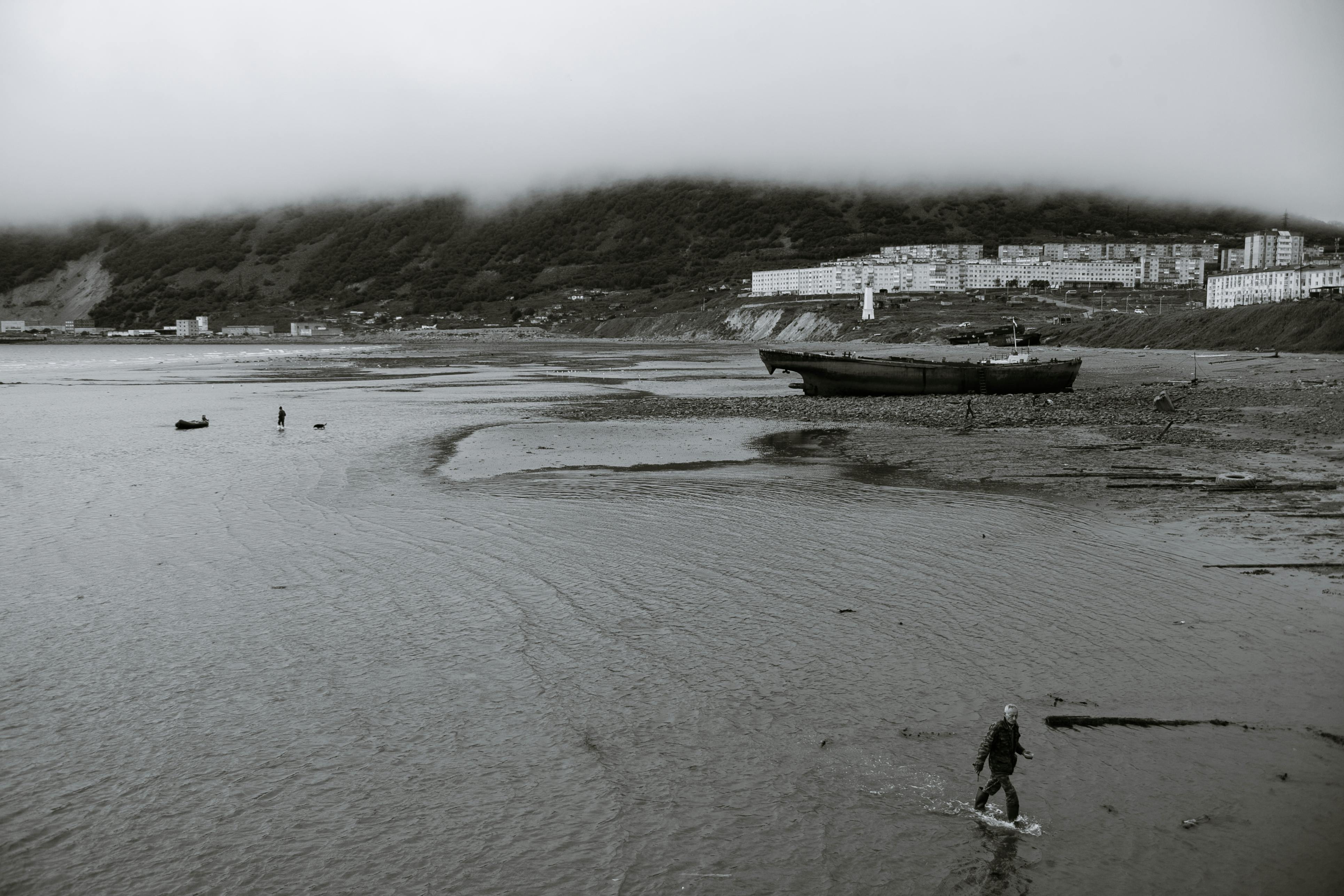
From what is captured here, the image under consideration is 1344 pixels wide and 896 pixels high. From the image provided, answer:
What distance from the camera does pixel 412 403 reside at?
58312 mm

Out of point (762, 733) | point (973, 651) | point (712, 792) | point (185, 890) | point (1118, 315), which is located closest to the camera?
point (185, 890)

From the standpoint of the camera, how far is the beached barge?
5497 centimetres

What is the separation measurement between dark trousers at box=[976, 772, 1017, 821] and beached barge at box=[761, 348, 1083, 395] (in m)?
48.1

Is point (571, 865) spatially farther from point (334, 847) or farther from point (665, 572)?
point (665, 572)

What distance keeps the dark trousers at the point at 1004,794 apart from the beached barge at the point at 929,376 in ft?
158

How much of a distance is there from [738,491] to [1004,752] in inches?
695

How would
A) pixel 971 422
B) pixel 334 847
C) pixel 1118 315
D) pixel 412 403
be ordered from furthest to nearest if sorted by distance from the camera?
pixel 1118 315 < pixel 412 403 < pixel 971 422 < pixel 334 847

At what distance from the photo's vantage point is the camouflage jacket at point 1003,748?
9.53 m

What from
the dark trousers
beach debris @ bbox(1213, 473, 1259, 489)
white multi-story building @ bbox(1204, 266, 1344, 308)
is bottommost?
beach debris @ bbox(1213, 473, 1259, 489)

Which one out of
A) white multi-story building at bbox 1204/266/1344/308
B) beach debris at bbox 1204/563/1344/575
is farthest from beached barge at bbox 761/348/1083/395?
white multi-story building at bbox 1204/266/1344/308

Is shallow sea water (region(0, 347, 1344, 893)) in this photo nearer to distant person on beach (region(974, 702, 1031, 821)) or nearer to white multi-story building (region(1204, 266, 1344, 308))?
distant person on beach (region(974, 702, 1031, 821))

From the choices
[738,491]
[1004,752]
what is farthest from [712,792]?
[738,491]

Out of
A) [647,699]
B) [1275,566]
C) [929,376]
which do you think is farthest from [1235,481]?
→ [929,376]

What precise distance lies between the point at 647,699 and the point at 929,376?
46791 mm
